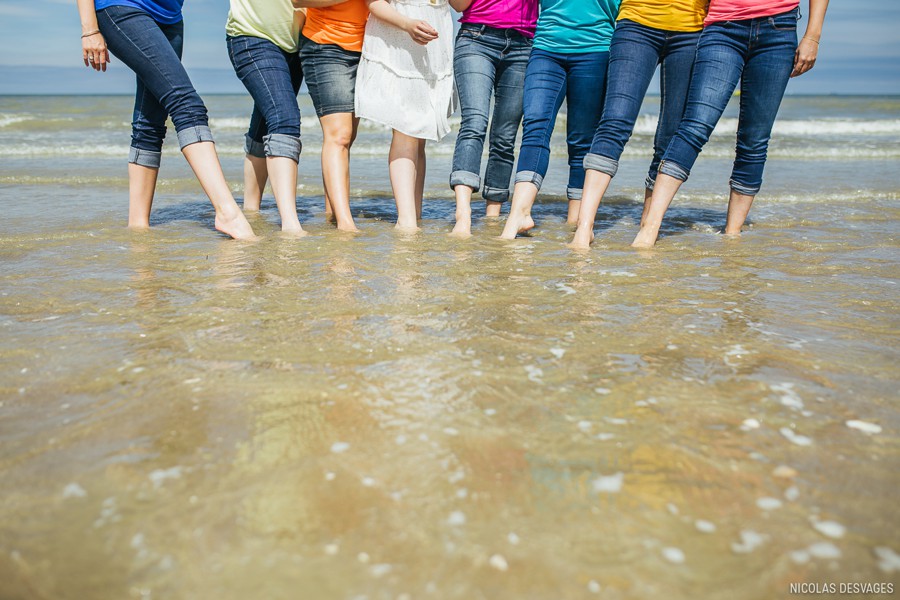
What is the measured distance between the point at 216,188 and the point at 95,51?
933 millimetres

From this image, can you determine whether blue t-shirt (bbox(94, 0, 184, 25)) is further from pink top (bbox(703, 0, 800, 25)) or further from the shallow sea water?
pink top (bbox(703, 0, 800, 25))

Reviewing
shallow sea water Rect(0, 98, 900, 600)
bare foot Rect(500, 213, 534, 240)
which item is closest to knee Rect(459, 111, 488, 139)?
bare foot Rect(500, 213, 534, 240)

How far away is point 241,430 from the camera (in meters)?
1.58

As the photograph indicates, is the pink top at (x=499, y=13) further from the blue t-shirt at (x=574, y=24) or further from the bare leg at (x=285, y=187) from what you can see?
the bare leg at (x=285, y=187)

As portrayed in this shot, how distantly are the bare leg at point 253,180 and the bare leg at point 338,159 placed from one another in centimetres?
89

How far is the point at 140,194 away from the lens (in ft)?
13.8

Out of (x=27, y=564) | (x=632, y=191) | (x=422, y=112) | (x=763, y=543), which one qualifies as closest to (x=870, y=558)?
(x=763, y=543)

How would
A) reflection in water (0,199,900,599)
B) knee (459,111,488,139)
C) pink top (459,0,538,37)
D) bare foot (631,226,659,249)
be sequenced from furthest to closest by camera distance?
knee (459,111,488,139) < pink top (459,0,538,37) < bare foot (631,226,659,249) < reflection in water (0,199,900,599)

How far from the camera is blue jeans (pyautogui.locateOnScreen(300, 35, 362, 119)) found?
160 inches

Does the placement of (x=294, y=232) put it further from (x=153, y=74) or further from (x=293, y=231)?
(x=153, y=74)

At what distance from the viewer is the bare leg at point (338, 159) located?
4.19 meters

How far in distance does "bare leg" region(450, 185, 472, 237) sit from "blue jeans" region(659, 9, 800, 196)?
1.13m

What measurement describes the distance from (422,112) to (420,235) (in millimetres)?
741

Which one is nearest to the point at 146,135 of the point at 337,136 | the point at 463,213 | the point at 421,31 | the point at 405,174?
the point at 337,136
